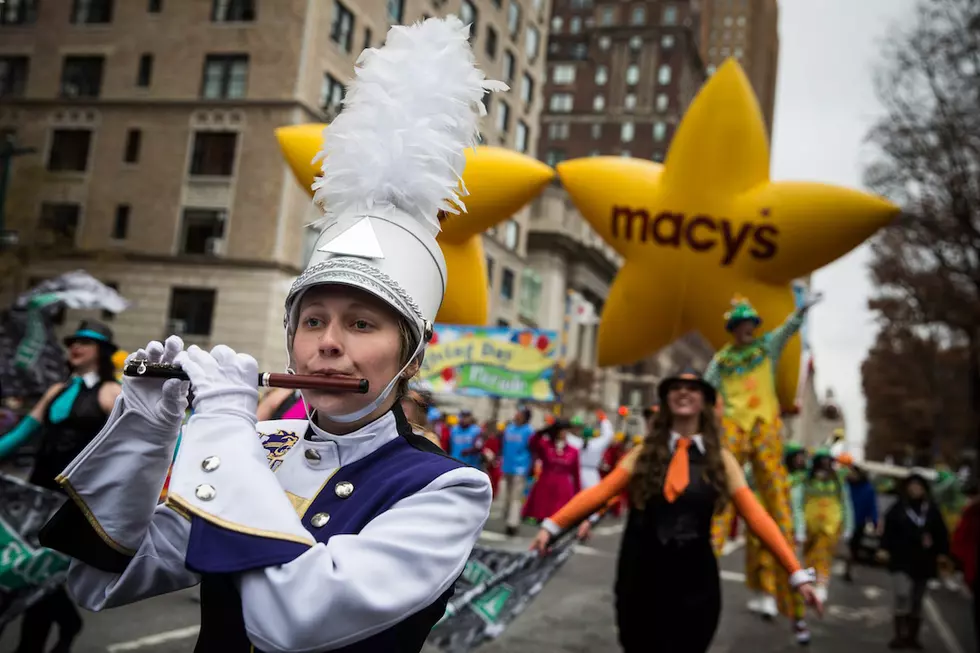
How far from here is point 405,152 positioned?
6.50 ft

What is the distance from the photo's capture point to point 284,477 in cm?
188

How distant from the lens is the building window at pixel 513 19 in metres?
40.6

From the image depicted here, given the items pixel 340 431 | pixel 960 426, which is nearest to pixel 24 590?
pixel 340 431

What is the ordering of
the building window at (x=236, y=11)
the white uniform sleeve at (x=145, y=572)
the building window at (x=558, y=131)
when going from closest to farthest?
the white uniform sleeve at (x=145, y=572)
the building window at (x=236, y=11)
the building window at (x=558, y=131)

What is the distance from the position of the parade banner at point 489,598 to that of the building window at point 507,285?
37147mm

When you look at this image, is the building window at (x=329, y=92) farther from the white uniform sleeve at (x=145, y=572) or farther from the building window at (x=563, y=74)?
the building window at (x=563, y=74)

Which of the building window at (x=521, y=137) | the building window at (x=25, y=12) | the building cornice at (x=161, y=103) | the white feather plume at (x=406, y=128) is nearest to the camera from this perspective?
the white feather plume at (x=406, y=128)

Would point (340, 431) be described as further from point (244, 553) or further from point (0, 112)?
point (0, 112)

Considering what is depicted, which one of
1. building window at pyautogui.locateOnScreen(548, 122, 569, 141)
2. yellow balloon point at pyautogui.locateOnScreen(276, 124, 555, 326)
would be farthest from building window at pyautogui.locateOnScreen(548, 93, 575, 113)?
yellow balloon point at pyautogui.locateOnScreen(276, 124, 555, 326)

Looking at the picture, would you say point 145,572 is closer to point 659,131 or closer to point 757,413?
point 757,413

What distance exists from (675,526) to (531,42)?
4113 centimetres

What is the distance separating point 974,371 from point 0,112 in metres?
28.0

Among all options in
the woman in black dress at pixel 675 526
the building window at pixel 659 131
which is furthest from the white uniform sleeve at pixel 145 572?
the building window at pixel 659 131

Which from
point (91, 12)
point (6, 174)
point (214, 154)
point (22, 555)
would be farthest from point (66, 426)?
point (91, 12)
